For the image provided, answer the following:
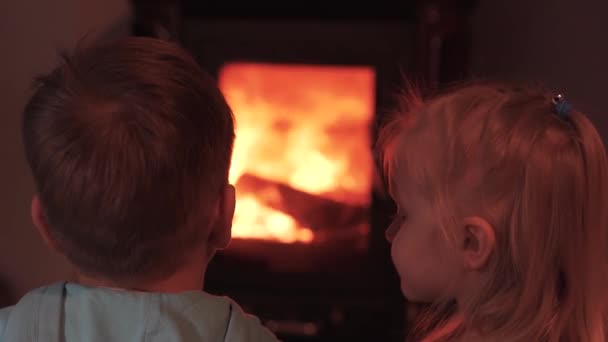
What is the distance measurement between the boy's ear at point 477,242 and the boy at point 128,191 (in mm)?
251

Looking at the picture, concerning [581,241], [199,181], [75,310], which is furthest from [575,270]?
[75,310]

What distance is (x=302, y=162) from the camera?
197 cm

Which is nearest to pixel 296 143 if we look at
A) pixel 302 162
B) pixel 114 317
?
pixel 302 162

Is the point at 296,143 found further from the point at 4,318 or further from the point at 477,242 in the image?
the point at 4,318

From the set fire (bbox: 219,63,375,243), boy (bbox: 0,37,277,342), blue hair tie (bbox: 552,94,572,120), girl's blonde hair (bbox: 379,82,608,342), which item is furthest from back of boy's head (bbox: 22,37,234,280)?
fire (bbox: 219,63,375,243)

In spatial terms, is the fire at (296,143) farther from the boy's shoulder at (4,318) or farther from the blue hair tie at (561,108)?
the boy's shoulder at (4,318)

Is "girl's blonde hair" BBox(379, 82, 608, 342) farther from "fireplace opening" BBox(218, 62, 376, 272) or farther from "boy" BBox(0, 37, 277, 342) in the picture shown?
"fireplace opening" BBox(218, 62, 376, 272)

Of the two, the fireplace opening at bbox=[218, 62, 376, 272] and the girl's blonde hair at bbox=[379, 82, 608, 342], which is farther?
the fireplace opening at bbox=[218, 62, 376, 272]

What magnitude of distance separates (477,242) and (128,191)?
39 cm

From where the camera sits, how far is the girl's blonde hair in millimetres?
868

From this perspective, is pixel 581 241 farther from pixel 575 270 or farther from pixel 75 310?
pixel 75 310

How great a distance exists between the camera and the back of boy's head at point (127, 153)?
739mm

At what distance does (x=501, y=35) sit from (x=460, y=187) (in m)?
1.44

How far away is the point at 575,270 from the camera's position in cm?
90
